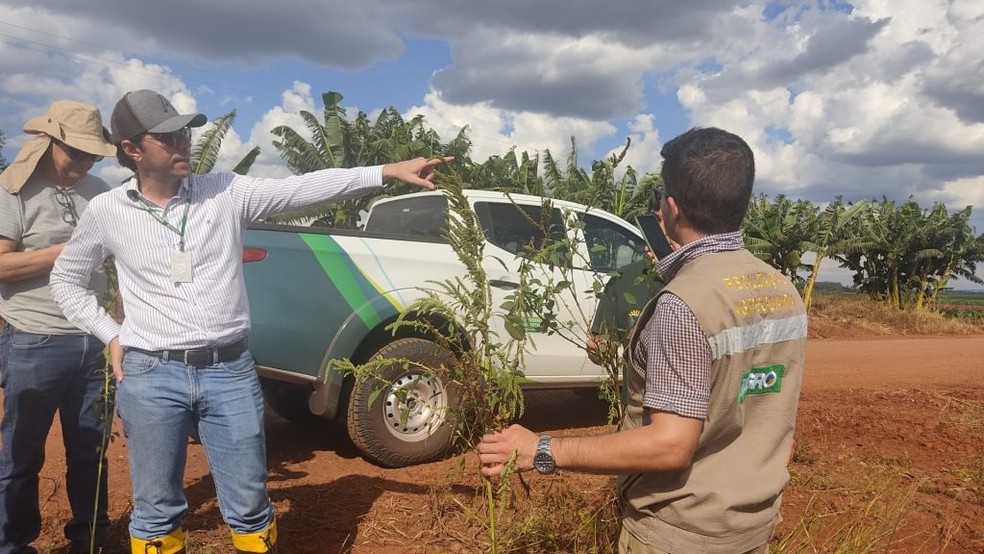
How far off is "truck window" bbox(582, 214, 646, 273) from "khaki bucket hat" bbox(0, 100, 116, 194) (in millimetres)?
3602

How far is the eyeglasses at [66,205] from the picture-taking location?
3.09 m

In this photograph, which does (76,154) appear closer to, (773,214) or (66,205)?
(66,205)

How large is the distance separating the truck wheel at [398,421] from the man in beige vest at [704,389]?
279cm

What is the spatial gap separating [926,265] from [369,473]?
2610 centimetres

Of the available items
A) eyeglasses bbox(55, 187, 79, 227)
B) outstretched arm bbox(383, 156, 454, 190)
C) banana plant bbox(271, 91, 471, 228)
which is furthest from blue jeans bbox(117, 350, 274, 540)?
banana plant bbox(271, 91, 471, 228)

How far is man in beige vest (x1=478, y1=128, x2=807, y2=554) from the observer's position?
160cm

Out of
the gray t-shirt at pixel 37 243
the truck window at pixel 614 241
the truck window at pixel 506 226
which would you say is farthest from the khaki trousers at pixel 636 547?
the truck window at pixel 614 241

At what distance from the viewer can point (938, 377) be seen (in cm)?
1010

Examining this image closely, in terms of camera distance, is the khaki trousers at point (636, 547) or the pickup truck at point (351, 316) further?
the pickup truck at point (351, 316)

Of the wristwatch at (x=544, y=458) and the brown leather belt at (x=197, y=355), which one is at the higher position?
the brown leather belt at (x=197, y=355)

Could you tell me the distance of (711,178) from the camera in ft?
5.52

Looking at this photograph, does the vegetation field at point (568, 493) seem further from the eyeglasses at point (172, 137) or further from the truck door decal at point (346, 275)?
the eyeglasses at point (172, 137)

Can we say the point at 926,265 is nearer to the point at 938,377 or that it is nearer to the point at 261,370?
the point at 938,377

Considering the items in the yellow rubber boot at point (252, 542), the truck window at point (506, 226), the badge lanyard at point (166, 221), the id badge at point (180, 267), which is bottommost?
the yellow rubber boot at point (252, 542)
